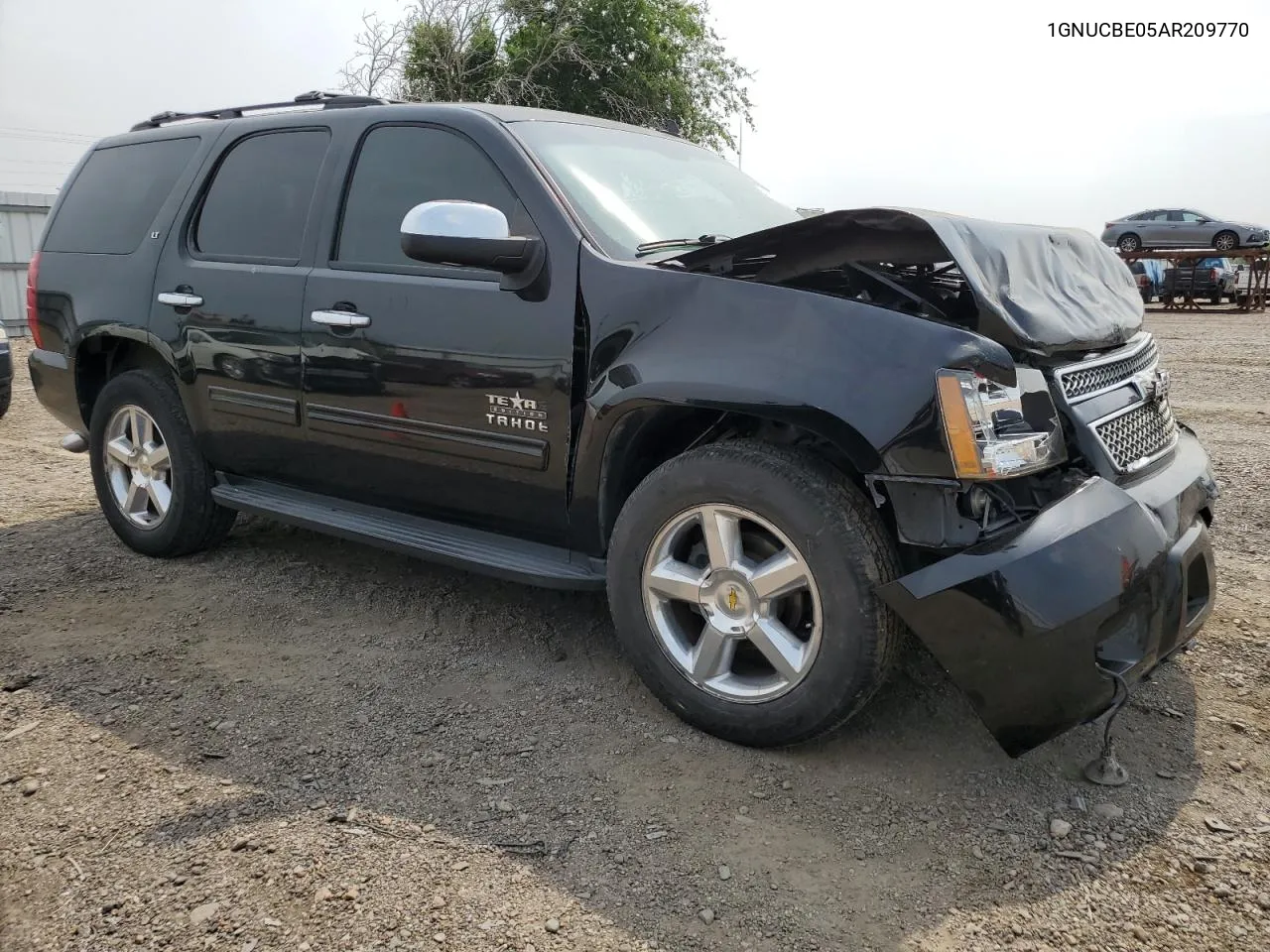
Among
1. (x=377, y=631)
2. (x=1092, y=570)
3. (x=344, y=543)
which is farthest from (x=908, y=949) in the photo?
(x=344, y=543)

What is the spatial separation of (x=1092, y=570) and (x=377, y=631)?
2457 millimetres

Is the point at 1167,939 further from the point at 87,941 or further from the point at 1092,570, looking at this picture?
the point at 87,941

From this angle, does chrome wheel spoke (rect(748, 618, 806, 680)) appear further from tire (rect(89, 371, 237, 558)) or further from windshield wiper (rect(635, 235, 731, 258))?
tire (rect(89, 371, 237, 558))

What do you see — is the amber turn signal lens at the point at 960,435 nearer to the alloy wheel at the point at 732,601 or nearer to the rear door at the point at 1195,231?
the alloy wheel at the point at 732,601

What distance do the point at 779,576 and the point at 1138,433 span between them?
1.10m

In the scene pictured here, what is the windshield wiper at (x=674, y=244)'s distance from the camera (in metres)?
3.15

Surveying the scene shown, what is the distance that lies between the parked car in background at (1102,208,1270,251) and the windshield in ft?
84.1

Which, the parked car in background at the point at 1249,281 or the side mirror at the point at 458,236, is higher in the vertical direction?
the side mirror at the point at 458,236

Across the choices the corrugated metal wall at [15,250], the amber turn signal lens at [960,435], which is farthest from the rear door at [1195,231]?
the amber turn signal lens at [960,435]

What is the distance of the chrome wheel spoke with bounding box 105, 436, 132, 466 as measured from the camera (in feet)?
14.7

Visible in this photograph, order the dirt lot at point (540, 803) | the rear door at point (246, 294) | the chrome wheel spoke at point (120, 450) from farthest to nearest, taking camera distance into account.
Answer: the chrome wheel spoke at point (120, 450) < the rear door at point (246, 294) < the dirt lot at point (540, 803)

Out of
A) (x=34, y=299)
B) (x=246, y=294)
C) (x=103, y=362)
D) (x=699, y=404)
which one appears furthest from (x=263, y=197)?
(x=699, y=404)

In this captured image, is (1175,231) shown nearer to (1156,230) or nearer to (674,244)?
(1156,230)

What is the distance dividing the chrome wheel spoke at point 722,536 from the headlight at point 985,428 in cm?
62
